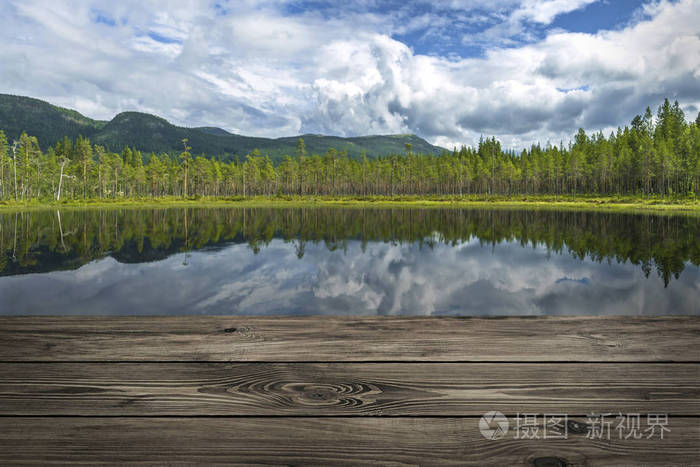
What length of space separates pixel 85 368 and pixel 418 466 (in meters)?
1.31

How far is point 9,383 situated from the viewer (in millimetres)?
1445

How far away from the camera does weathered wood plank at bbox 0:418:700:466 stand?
1.23 m

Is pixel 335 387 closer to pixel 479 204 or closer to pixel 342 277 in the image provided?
pixel 342 277

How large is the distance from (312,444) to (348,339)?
Result: 46cm

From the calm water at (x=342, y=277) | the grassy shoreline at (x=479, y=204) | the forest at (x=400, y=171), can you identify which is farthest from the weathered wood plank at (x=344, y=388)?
the forest at (x=400, y=171)

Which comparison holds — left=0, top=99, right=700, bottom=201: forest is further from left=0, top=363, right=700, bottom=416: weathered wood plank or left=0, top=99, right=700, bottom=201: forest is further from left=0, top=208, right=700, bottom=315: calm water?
left=0, top=363, right=700, bottom=416: weathered wood plank

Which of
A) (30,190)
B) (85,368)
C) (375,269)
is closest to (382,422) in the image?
(85,368)

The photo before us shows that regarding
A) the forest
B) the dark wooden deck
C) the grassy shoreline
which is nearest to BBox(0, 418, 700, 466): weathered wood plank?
the dark wooden deck

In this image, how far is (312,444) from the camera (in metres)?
1.27

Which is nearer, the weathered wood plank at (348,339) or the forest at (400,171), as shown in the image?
the weathered wood plank at (348,339)

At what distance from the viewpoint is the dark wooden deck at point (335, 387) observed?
1.26 metres

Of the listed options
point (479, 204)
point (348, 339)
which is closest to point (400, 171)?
point (479, 204)

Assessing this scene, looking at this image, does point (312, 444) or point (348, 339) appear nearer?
point (312, 444)

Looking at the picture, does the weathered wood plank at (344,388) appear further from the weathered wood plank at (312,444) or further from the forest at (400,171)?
the forest at (400,171)
